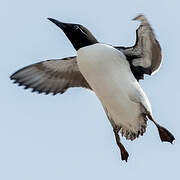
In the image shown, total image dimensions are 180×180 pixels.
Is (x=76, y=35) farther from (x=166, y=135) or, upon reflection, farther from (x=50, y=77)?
(x=166, y=135)

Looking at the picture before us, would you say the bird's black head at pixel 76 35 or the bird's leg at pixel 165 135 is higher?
the bird's black head at pixel 76 35

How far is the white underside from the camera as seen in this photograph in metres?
11.8

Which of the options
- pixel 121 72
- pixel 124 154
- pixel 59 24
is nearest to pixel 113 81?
pixel 121 72

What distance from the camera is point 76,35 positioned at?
12375 millimetres

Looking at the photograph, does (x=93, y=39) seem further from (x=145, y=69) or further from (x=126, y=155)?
(x=126, y=155)

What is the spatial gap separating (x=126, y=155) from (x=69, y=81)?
5.15 feet

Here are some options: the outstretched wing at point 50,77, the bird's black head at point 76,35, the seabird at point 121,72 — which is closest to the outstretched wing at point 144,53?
the seabird at point 121,72

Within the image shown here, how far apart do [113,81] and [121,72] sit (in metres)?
0.22

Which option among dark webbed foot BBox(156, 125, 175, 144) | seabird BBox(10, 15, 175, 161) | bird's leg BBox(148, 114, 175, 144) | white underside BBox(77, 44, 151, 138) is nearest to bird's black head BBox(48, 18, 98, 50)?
seabird BBox(10, 15, 175, 161)

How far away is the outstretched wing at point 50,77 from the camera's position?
13.2m

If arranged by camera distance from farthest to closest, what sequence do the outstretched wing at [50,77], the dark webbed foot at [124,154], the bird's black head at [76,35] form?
the outstretched wing at [50,77] < the dark webbed foot at [124,154] < the bird's black head at [76,35]

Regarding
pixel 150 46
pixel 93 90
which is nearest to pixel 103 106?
pixel 93 90

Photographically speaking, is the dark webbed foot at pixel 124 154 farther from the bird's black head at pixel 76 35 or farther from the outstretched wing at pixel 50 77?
the bird's black head at pixel 76 35

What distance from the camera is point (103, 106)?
1232 cm
